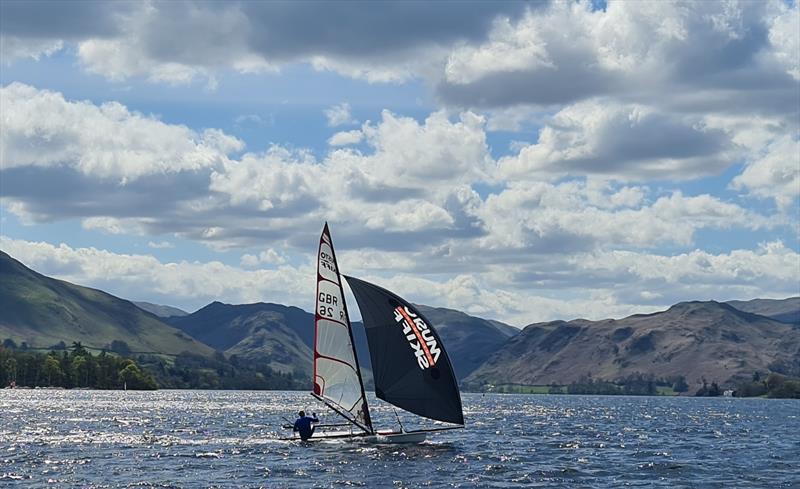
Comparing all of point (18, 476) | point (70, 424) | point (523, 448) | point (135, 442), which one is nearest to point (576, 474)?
point (523, 448)

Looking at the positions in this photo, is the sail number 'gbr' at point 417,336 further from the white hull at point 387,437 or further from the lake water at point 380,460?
the lake water at point 380,460

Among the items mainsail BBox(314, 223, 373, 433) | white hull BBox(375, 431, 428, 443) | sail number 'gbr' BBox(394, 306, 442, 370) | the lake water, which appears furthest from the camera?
white hull BBox(375, 431, 428, 443)

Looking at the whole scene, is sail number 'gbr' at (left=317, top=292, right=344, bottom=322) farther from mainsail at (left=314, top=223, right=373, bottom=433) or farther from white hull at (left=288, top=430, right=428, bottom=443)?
white hull at (left=288, top=430, right=428, bottom=443)

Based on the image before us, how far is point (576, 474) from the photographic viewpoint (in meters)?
72.4

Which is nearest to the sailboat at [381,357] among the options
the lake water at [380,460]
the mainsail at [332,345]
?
the mainsail at [332,345]

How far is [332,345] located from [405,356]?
5.95m

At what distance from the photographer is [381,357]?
8144 cm

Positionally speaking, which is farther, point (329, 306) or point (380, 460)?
point (329, 306)

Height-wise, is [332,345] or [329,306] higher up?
[329,306]

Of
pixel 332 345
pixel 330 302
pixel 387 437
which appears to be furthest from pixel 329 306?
pixel 387 437

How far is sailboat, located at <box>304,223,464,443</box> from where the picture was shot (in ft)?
266

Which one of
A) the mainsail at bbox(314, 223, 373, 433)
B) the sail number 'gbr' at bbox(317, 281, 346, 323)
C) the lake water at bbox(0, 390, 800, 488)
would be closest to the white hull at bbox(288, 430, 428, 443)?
the lake water at bbox(0, 390, 800, 488)

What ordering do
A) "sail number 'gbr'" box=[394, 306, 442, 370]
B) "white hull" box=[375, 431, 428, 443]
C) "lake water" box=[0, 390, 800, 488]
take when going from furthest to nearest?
1. "white hull" box=[375, 431, 428, 443]
2. "sail number 'gbr'" box=[394, 306, 442, 370]
3. "lake water" box=[0, 390, 800, 488]

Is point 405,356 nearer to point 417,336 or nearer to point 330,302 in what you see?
point 417,336
